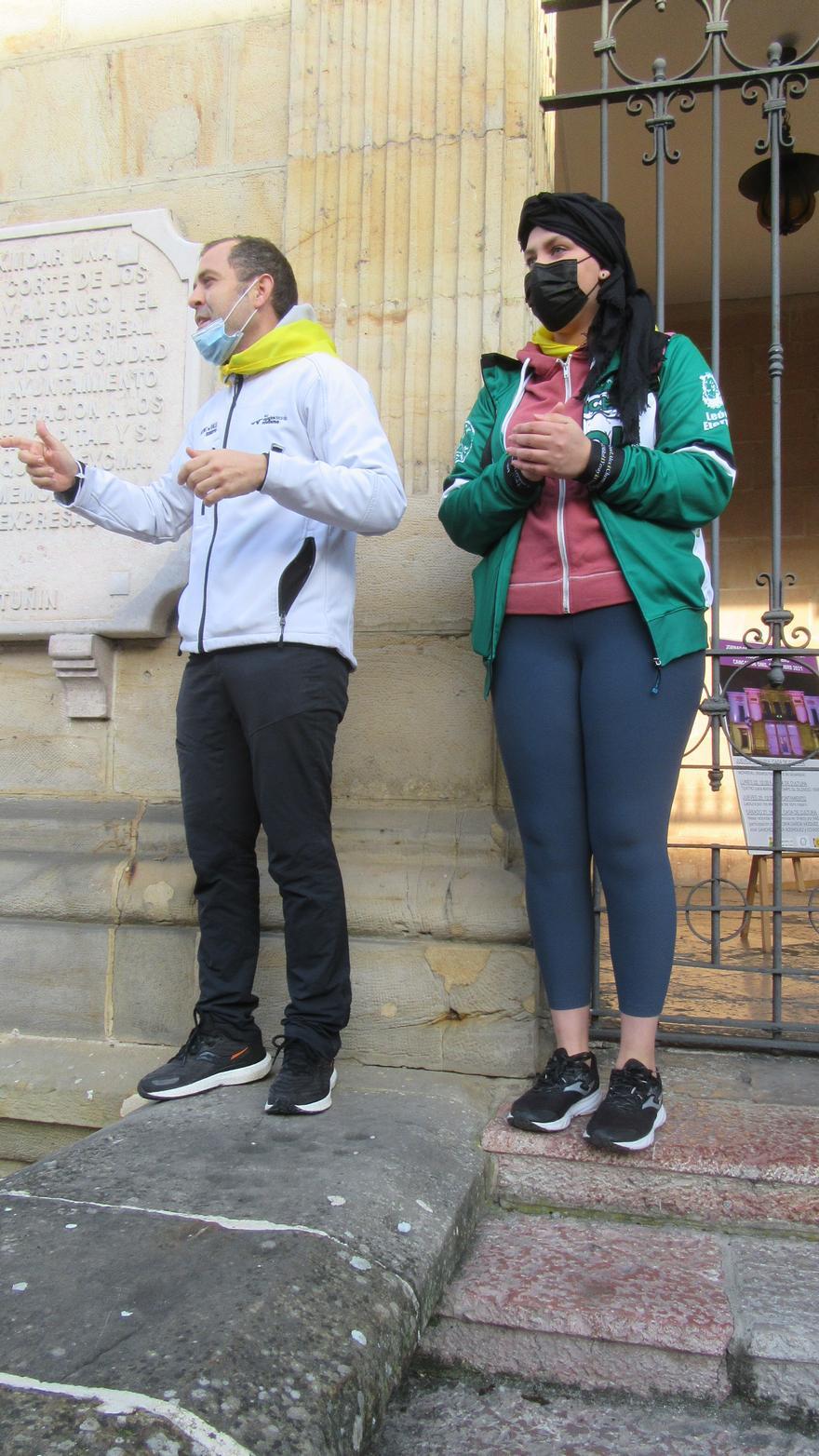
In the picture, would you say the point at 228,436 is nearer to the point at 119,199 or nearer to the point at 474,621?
the point at 474,621

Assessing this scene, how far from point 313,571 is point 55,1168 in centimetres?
125

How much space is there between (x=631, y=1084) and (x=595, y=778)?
1.94ft

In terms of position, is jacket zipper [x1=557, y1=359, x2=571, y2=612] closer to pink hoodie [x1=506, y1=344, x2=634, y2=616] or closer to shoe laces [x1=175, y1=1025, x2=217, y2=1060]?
pink hoodie [x1=506, y1=344, x2=634, y2=616]

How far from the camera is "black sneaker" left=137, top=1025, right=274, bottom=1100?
7.89ft

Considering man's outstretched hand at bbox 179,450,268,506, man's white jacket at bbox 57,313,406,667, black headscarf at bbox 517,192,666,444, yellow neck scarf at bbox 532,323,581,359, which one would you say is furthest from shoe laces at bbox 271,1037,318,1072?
yellow neck scarf at bbox 532,323,581,359

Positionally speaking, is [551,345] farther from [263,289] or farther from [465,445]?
[263,289]

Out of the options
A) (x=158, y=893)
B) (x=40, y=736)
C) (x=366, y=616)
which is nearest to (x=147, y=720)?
(x=40, y=736)

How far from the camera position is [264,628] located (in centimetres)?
236

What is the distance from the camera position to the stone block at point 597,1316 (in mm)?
1654

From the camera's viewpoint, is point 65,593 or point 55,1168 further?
point 65,593

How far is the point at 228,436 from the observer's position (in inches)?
98.7

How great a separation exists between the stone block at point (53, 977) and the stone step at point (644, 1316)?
4.31 feet

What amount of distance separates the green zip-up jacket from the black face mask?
138mm

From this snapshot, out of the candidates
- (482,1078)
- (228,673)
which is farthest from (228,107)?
(482,1078)
